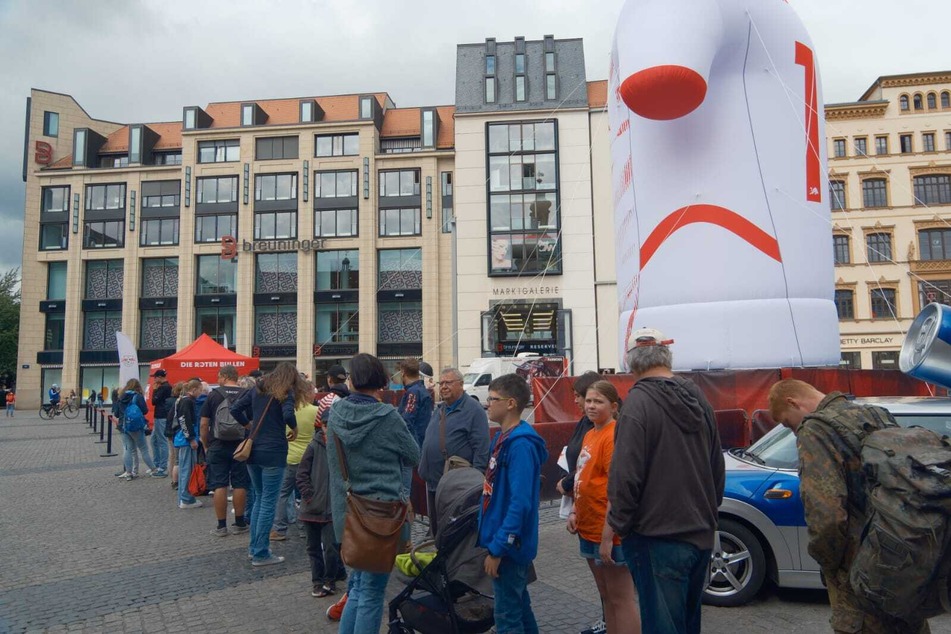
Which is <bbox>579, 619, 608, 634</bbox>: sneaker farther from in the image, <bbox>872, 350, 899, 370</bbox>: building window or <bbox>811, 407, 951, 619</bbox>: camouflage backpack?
<bbox>872, 350, 899, 370</bbox>: building window

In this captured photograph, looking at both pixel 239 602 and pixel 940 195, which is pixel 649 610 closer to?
pixel 239 602

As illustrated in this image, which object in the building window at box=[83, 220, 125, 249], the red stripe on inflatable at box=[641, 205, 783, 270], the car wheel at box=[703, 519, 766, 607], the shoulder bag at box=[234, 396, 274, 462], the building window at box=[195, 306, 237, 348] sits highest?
the building window at box=[83, 220, 125, 249]

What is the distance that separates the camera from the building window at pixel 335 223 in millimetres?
45500

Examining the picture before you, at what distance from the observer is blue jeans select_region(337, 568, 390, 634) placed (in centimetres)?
371

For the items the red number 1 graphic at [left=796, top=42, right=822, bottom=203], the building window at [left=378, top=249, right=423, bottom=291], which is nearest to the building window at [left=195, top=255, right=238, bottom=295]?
the building window at [left=378, top=249, right=423, bottom=291]

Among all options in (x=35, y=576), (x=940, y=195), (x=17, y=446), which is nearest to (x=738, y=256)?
(x=35, y=576)

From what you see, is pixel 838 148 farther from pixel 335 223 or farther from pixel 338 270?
pixel 338 270

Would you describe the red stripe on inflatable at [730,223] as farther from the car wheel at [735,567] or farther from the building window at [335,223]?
the building window at [335,223]

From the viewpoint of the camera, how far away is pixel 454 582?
3.84 m

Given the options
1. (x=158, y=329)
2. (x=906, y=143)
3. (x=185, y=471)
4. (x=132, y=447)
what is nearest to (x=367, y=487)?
(x=185, y=471)

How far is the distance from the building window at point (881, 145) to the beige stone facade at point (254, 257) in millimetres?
25653

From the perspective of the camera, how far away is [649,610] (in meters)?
3.05

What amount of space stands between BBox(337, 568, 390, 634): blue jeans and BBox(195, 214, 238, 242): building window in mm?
45285

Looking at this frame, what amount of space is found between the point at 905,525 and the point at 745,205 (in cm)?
670
